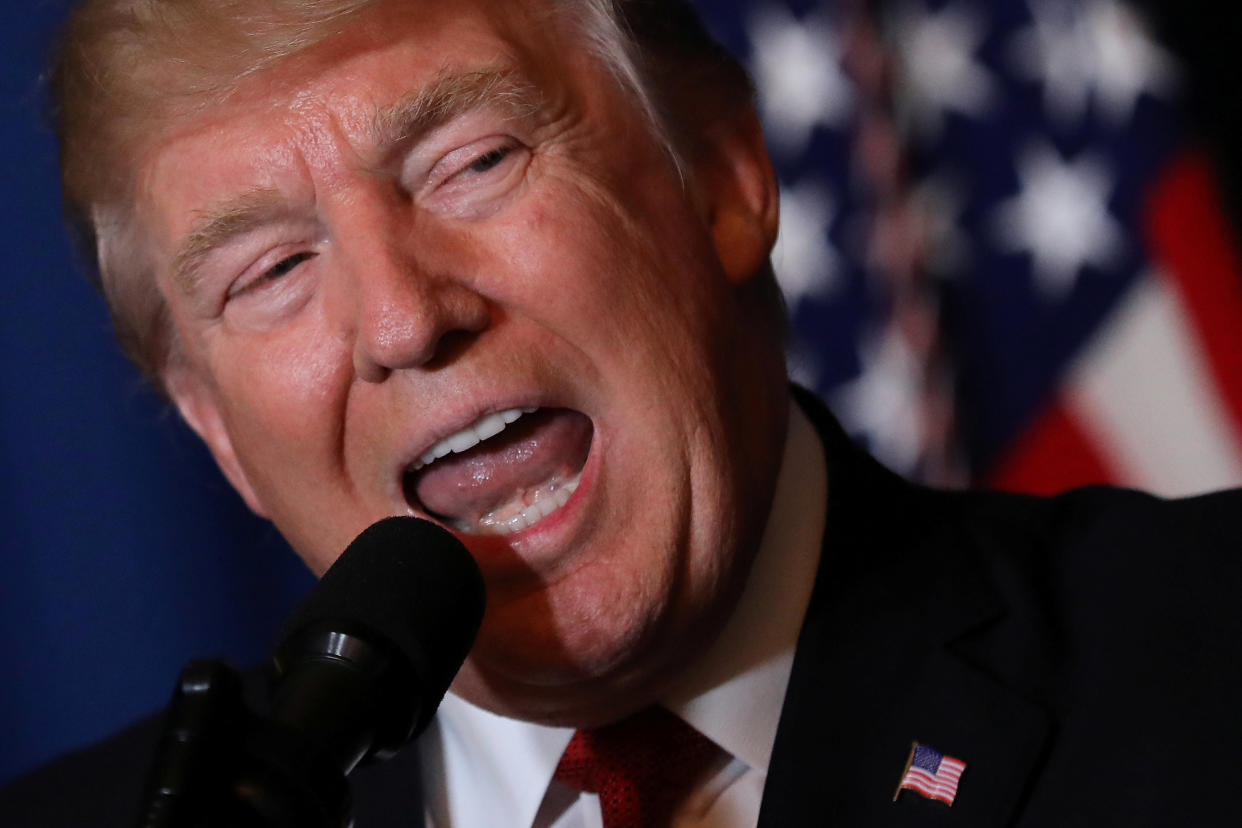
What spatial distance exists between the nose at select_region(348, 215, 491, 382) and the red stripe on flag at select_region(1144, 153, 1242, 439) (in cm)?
169

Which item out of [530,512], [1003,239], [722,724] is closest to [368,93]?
[530,512]

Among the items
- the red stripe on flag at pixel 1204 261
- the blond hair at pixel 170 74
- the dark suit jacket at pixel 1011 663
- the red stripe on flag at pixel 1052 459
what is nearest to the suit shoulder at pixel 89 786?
the dark suit jacket at pixel 1011 663

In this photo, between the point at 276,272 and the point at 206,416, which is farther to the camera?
the point at 206,416

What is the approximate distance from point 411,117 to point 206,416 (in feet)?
2.03

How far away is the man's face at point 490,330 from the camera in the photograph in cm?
133

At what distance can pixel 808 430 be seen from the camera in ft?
5.82

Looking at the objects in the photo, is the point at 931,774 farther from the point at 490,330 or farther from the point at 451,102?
the point at 451,102

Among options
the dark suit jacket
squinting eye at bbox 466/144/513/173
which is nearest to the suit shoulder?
the dark suit jacket

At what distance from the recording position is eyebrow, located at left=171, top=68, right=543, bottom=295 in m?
1.35

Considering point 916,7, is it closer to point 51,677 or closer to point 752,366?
point 752,366

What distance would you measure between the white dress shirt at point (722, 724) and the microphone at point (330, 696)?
59cm

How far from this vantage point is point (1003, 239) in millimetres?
2639

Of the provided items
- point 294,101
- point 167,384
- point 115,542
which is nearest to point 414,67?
point 294,101

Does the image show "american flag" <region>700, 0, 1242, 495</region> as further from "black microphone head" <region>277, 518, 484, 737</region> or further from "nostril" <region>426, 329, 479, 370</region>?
"black microphone head" <region>277, 518, 484, 737</region>
